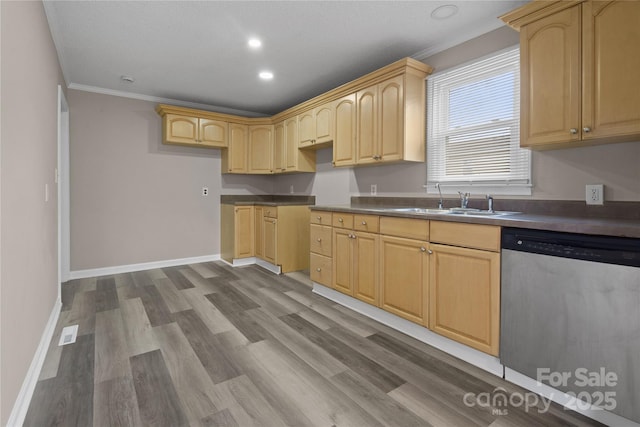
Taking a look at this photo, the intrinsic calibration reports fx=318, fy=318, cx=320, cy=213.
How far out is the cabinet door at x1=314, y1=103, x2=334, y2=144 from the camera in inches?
145

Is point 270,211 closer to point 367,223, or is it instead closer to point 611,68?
point 367,223

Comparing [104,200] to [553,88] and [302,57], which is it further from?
[553,88]

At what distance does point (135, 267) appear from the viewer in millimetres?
4371

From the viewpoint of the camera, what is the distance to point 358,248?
2838mm

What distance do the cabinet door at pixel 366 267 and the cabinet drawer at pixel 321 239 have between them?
0.39 meters

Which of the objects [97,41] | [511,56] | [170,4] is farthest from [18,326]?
[511,56]

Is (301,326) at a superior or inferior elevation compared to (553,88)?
inferior

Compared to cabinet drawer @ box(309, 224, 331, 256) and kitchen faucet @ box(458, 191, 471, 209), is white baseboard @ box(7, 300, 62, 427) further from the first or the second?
kitchen faucet @ box(458, 191, 471, 209)

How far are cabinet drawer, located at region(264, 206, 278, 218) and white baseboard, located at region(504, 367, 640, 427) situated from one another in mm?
3055

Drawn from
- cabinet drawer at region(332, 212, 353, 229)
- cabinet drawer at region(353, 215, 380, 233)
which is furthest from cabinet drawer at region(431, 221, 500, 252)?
cabinet drawer at region(332, 212, 353, 229)

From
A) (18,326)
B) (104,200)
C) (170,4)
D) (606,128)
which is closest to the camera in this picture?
(18,326)

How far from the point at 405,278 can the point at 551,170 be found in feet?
4.12

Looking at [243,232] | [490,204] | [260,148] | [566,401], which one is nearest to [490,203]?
[490,204]

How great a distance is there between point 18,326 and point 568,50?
11.0 ft
